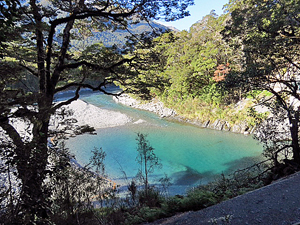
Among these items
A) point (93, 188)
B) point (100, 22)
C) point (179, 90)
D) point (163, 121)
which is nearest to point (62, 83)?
point (100, 22)

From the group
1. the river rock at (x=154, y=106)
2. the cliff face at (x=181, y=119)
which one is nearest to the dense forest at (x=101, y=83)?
the cliff face at (x=181, y=119)

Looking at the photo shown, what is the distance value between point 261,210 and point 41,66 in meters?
4.44

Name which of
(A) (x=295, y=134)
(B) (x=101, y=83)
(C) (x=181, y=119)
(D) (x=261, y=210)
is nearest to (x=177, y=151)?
(C) (x=181, y=119)

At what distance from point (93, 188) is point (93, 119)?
1423 cm

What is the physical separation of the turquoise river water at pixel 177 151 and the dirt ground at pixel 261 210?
162 inches

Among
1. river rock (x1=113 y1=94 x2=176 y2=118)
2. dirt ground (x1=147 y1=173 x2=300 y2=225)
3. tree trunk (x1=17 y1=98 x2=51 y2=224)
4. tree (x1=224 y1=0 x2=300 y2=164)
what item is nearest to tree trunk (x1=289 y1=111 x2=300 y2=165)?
tree (x1=224 y1=0 x2=300 y2=164)

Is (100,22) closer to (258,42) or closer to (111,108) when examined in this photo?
(258,42)

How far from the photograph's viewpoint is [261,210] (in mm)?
3004

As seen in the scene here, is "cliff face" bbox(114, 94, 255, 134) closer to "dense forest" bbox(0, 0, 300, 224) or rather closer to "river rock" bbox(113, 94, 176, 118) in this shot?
"river rock" bbox(113, 94, 176, 118)

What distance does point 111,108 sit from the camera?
850 inches

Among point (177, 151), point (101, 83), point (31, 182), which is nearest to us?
point (31, 182)

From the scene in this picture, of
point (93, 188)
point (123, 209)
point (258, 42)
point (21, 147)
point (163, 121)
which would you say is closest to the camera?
point (21, 147)

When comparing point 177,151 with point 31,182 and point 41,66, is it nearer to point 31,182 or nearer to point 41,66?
point 41,66

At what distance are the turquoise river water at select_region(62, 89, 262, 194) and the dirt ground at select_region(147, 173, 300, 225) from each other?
162 inches
